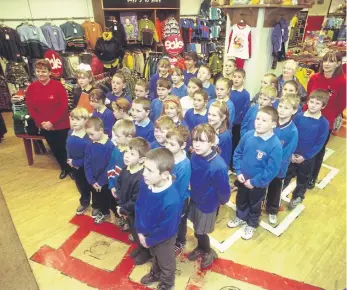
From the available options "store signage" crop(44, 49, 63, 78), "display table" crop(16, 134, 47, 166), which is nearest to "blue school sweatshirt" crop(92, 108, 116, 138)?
"display table" crop(16, 134, 47, 166)

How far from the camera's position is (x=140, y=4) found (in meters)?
6.23

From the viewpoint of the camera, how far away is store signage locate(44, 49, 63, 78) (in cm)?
514

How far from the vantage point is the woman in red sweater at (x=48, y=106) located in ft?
9.99

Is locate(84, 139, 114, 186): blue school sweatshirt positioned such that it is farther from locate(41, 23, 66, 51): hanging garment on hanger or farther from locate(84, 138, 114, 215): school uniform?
locate(41, 23, 66, 51): hanging garment on hanger

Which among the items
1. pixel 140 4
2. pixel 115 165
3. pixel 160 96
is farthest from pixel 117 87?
pixel 140 4

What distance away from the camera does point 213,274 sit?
2.21m

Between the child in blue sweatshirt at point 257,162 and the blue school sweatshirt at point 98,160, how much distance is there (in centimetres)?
113

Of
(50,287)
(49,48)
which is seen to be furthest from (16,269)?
(49,48)

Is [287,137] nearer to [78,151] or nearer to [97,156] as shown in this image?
[97,156]

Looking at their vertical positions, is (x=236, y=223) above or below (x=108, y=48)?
below

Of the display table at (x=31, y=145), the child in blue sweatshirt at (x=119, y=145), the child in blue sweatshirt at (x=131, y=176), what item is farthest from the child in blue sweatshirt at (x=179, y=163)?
the display table at (x=31, y=145)

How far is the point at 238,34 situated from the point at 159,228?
367 centimetres

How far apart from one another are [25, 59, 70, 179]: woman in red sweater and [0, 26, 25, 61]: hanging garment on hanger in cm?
280

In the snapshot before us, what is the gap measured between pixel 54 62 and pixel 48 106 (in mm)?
2462
